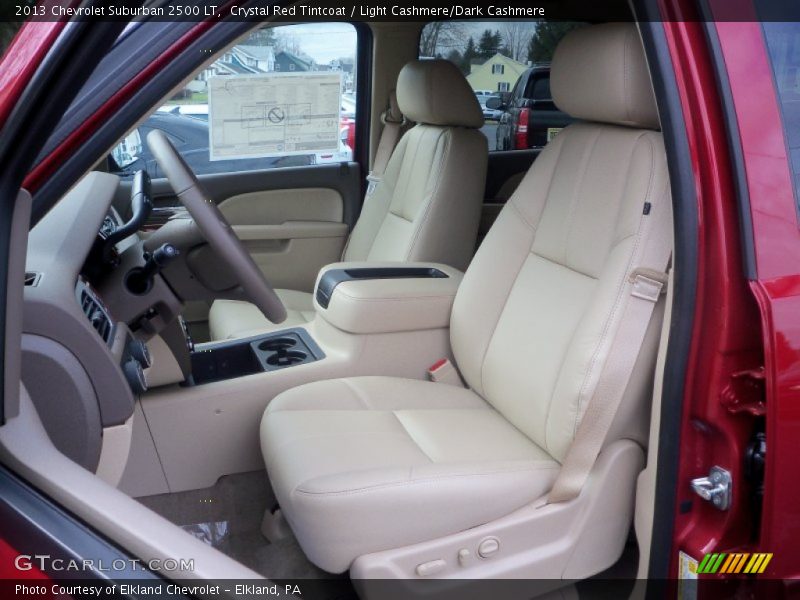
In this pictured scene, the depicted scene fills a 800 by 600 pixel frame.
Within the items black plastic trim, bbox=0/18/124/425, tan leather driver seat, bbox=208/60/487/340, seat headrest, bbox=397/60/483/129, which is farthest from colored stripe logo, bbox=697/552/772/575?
seat headrest, bbox=397/60/483/129

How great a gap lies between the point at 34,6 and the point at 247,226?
106 inches

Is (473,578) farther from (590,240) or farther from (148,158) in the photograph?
(148,158)

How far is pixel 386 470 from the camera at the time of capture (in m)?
1.73

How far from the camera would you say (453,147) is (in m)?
3.04

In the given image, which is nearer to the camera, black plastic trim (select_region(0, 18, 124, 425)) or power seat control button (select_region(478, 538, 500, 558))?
black plastic trim (select_region(0, 18, 124, 425))

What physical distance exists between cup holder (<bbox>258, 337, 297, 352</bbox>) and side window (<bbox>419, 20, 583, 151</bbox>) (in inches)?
47.2

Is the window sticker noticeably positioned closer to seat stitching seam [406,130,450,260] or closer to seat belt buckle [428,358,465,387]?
seat stitching seam [406,130,450,260]

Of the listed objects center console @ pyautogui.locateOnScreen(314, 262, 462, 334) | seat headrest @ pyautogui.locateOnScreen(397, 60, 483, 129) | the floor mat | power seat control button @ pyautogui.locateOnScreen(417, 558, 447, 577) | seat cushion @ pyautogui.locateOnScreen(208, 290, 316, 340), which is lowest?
the floor mat

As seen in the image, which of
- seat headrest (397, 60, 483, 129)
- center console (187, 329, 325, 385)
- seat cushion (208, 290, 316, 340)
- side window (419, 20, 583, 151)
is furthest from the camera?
side window (419, 20, 583, 151)

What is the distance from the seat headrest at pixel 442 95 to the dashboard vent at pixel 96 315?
65.9 inches

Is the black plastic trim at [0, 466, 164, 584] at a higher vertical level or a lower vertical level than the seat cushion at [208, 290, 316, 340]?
higher

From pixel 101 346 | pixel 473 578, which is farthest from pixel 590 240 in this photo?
pixel 101 346

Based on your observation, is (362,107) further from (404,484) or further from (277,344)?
(404,484)

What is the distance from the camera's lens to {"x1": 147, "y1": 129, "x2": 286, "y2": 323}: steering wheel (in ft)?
5.58
